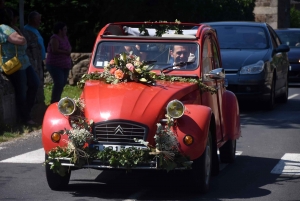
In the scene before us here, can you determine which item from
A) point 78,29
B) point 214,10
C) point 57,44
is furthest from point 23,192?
point 214,10

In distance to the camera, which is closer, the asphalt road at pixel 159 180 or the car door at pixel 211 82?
the asphalt road at pixel 159 180

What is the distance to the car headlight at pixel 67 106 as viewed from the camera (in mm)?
7393

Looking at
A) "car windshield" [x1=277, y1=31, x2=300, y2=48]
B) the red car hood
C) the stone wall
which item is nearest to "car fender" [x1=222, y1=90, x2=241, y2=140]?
the red car hood

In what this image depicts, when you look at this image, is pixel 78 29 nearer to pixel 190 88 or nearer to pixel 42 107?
pixel 42 107

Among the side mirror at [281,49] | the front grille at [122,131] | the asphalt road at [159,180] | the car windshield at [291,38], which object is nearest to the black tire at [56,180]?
the asphalt road at [159,180]

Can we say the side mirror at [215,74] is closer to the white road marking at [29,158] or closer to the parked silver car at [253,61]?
the white road marking at [29,158]

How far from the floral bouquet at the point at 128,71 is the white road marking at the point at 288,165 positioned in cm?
204

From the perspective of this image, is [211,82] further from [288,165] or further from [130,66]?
[288,165]

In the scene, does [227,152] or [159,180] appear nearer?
[159,180]

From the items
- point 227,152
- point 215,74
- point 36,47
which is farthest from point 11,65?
point 215,74

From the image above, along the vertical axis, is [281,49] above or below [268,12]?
above

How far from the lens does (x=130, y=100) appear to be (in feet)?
24.1

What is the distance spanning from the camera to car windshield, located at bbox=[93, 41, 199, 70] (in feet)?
28.3

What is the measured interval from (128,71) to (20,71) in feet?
14.6
